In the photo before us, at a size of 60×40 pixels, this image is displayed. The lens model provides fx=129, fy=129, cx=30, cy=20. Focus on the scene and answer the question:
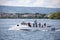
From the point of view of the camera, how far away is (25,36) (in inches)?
62.4

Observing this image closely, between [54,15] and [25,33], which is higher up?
[54,15]

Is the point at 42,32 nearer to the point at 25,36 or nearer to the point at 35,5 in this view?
the point at 25,36

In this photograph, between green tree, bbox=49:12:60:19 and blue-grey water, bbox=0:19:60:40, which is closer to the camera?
blue-grey water, bbox=0:19:60:40

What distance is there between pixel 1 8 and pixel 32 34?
49cm

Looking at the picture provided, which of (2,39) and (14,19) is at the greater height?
(14,19)

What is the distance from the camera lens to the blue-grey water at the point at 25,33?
5.07 ft

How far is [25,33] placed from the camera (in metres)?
1.59

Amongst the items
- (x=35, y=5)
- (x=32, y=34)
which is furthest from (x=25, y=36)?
(x=35, y=5)

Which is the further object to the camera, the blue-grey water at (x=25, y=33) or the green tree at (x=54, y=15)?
the green tree at (x=54, y=15)

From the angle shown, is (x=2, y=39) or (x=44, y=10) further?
(x=44, y=10)

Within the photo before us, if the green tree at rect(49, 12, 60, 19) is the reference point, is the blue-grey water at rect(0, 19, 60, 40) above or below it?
below

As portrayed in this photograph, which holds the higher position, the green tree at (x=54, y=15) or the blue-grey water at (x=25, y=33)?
the green tree at (x=54, y=15)

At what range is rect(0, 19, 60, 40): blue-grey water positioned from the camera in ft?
5.07

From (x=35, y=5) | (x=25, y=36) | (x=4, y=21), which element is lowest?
(x=25, y=36)
